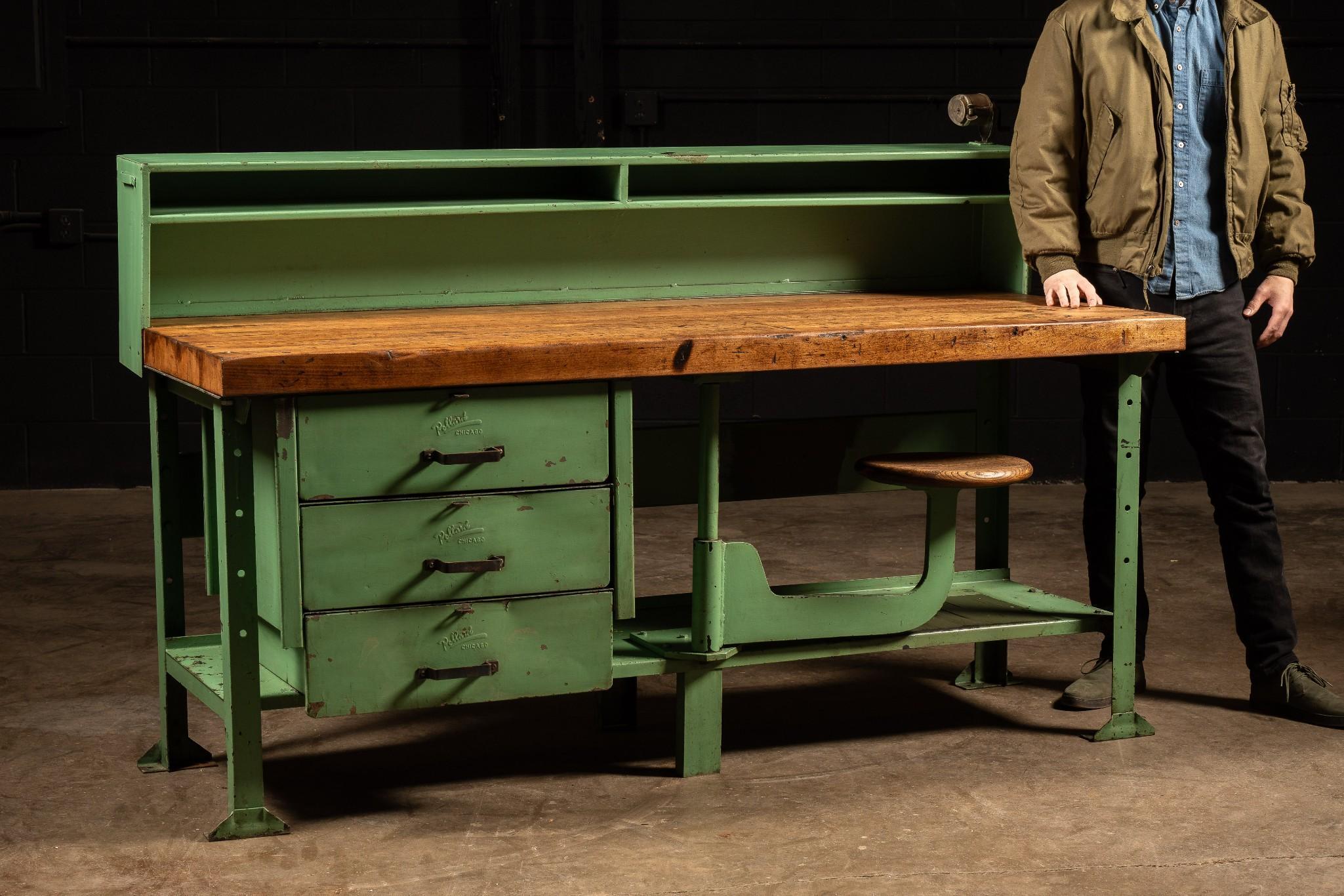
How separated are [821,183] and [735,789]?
1247 millimetres

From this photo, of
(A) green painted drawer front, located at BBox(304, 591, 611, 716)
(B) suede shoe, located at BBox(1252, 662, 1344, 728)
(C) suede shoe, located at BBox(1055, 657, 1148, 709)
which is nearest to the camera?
(A) green painted drawer front, located at BBox(304, 591, 611, 716)

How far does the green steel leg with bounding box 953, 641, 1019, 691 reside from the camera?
3.67 m

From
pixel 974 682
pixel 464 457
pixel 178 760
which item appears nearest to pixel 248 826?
pixel 178 760

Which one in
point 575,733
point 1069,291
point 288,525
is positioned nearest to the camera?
point 288,525

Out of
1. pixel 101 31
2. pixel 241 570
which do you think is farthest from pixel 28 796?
pixel 101 31

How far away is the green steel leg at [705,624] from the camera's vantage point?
301 cm

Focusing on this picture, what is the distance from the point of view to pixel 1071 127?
332cm

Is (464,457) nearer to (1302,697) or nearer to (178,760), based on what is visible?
(178,760)

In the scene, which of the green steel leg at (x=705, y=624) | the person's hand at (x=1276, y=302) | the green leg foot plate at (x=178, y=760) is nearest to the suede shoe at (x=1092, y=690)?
the person's hand at (x=1276, y=302)

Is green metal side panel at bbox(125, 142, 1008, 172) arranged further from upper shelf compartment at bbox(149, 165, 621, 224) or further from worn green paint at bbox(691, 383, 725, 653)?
worn green paint at bbox(691, 383, 725, 653)

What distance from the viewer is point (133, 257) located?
9.86 feet

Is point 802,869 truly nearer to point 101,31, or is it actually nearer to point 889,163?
point 889,163

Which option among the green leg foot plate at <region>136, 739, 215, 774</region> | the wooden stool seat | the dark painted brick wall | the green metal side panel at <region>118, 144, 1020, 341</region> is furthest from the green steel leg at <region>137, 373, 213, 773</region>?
the dark painted brick wall

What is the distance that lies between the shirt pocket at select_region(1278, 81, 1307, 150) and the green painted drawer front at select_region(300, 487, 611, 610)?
4.83 feet
